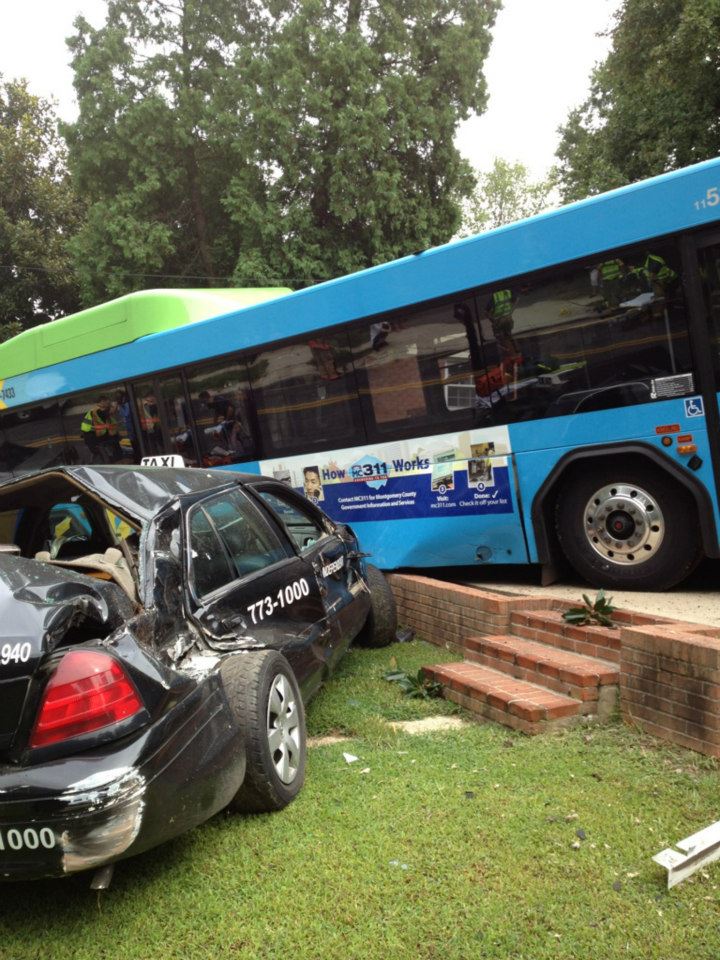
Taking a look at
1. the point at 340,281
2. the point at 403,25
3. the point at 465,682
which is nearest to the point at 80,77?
the point at 403,25

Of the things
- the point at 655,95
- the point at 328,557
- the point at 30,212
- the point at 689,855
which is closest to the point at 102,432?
the point at 328,557

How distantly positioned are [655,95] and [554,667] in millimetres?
18411

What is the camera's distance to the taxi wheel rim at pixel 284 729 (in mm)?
3242

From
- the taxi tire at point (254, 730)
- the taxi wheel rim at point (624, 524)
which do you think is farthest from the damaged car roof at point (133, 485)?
the taxi wheel rim at point (624, 524)

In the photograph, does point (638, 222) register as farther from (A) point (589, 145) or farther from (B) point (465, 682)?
(A) point (589, 145)

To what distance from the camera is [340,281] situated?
7.06 m

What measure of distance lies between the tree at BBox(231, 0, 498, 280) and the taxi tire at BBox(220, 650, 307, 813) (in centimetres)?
1590

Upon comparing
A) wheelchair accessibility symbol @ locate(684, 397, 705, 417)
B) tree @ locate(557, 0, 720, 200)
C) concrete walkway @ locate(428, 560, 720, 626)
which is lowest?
concrete walkway @ locate(428, 560, 720, 626)

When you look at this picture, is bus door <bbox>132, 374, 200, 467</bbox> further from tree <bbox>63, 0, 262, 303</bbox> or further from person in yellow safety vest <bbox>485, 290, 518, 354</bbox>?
tree <bbox>63, 0, 262, 303</bbox>

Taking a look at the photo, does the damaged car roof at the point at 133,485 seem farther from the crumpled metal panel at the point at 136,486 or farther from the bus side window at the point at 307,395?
the bus side window at the point at 307,395

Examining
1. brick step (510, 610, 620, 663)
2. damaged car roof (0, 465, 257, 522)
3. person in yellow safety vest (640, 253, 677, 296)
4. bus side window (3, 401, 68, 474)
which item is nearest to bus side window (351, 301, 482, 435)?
person in yellow safety vest (640, 253, 677, 296)

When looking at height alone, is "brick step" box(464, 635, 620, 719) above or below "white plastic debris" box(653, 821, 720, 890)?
above

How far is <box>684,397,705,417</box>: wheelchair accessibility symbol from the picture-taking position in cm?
531

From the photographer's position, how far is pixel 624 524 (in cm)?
583
